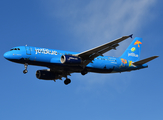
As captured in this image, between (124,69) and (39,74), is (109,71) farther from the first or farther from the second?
(39,74)

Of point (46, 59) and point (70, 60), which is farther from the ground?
point (46, 59)

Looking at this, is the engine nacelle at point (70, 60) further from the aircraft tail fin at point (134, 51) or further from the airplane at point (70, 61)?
the aircraft tail fin at point (134, 51)

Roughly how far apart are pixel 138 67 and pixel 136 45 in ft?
18.2

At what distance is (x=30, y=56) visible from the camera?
35562mm

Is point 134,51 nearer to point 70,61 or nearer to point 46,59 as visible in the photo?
point 70,61

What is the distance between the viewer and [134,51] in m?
46.3

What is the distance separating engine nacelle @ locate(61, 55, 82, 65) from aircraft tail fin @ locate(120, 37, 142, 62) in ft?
36.8

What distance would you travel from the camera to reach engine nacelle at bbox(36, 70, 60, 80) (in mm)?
42312

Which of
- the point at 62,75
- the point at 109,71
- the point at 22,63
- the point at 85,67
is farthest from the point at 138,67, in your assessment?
the point at 22,63

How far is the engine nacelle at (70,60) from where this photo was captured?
35.7m

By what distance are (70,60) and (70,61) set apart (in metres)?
0.14

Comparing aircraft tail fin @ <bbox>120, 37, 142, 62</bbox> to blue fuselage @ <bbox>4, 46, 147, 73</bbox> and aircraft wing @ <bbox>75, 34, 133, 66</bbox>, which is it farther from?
aircraft wing @ <bbox>75, 34, 133, 66</bbox>

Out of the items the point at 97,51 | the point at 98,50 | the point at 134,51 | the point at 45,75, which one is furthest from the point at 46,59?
the point at 134,51

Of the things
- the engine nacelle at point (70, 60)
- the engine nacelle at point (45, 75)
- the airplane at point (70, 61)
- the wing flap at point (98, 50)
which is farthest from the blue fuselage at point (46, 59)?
the engine nacelle at point (45, 75)
